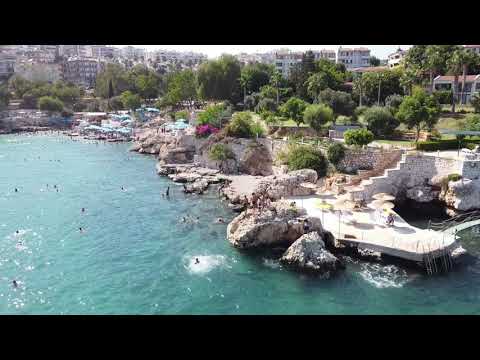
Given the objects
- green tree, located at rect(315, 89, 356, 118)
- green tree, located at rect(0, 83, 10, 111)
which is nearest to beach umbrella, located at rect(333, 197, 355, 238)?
green tree, located at rect(315, 89, 356, 118)

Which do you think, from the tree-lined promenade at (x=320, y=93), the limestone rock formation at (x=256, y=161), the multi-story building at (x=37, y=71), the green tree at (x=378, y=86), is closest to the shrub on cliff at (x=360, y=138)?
the tree-lined promenade at (x=320, y=93)

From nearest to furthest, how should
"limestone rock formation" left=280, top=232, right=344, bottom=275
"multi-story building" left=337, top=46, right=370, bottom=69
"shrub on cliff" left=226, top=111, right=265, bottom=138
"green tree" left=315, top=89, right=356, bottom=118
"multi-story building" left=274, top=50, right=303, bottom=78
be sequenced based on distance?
1. "limestone rock formation" left=280, top=232, right=344, bottom=275
2. "shrub on cliff" left=226, top=111, right=265, bottom=138
3. "green tree" left=315, top=89, right=356, bottom=118
4. "multi-story building" left=337, top=46, right=370, bottom=69
5. "multi-story building" left=274, top=50, right=303, bottom=78

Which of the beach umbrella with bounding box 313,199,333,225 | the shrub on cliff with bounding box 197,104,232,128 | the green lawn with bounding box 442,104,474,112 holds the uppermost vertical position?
the green lawn with bounding box 442,104,474,112

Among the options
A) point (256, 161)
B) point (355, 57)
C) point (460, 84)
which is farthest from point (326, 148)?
point (355, 57)

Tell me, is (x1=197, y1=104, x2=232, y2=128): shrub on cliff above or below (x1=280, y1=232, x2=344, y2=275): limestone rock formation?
above

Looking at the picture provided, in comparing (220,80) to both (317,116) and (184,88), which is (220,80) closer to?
(184,88)

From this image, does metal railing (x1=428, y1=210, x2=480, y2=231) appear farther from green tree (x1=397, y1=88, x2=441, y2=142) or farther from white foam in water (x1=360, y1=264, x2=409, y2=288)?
green tree (x1=397, y1=88, x2=441, y2=142)
